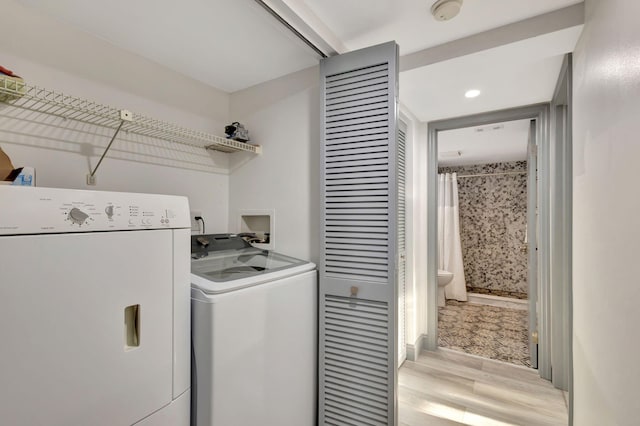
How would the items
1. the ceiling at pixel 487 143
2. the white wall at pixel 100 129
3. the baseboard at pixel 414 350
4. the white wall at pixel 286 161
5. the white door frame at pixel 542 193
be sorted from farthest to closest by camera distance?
the ceiling at pixel 487 143, the baseboard at pixel 414 350, the white door frame at pixel 542 193, the white wall at pixel 286 161, the white wall at pixel 100 129

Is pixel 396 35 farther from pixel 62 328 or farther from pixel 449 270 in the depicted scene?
pixel 449 270

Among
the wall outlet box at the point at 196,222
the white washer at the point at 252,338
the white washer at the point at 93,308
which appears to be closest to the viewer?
the white washer at the point at 93,308

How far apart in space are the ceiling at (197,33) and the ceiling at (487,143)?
7.08ft

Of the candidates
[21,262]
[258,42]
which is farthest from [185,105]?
[21,262]

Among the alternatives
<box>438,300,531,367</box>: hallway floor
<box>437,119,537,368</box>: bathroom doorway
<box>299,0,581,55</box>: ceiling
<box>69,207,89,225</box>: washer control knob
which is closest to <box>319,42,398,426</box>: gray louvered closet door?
<box>299,0,581,55</box>: ceiling

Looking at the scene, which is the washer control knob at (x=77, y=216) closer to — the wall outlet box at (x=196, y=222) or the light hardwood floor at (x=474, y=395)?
the wall outlet box at (x=196, y=222)

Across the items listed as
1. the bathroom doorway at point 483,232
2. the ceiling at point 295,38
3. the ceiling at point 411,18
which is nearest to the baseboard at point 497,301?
the bathroom doorway at point 483,232

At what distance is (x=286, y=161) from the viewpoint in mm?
1939

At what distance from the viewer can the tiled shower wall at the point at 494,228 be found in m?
4.59

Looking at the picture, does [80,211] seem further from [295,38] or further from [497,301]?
[497,301]

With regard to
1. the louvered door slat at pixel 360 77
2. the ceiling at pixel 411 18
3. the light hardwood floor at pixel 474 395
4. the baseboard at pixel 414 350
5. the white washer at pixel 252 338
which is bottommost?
the light hardwood floor at pixel 474 395

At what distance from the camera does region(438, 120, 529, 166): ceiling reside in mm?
3055

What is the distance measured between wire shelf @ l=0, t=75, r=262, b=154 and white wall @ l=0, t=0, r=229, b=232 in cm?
4

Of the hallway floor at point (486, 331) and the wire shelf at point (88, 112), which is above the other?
the wire shelf at point (88, 112)
